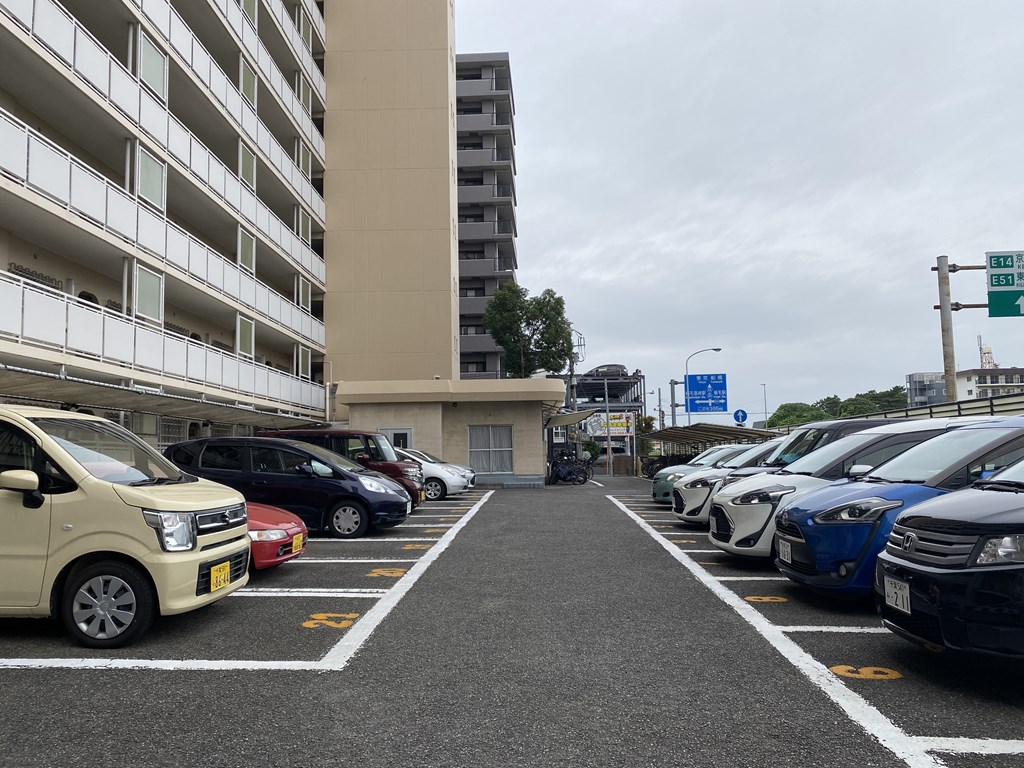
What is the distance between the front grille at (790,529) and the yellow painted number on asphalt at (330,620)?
3.59 meters

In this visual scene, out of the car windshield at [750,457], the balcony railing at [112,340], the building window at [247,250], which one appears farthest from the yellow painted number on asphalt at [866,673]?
the building window at [247,250]

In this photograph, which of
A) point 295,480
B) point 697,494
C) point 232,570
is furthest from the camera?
point 697,494

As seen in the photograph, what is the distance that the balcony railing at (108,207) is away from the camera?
1104 cm

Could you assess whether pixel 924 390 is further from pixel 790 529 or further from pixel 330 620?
pixel 330 620

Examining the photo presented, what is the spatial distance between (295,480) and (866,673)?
804 cm

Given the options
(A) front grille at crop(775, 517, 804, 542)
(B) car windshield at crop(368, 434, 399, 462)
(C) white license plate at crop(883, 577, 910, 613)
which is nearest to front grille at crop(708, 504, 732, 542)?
(A) front grille at crop(775, 517, 804, 542)

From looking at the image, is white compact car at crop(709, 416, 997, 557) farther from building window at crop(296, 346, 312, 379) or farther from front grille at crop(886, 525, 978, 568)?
building window at crop(296, 346, 312, 379)

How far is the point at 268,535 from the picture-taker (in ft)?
23.0

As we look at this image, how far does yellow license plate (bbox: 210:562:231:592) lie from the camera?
5199mm

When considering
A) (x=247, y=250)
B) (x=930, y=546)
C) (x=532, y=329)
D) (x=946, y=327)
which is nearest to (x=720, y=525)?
(x=930, y=546)

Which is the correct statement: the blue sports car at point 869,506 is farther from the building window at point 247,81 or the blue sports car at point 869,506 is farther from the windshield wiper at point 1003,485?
the building window at point 247,81

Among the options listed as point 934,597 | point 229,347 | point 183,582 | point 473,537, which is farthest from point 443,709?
point 229,347

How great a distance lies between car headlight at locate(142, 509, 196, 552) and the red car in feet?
6.25

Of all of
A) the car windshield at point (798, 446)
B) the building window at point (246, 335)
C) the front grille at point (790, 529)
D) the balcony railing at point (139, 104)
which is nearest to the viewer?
the front grille at point (790, 529)
